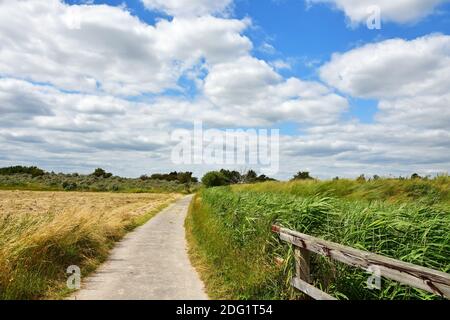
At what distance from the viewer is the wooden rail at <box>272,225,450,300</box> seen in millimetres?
4017

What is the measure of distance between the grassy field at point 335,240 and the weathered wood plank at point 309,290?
174 mm

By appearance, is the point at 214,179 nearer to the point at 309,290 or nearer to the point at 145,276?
the point at 145,276

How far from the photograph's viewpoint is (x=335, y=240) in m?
6.91

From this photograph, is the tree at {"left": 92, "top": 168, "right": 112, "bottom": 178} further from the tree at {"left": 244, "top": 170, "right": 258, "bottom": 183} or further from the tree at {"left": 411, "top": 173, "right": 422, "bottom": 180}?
the tree at {"left": 411, "top": 173, "right": 422, "bottom": 180}

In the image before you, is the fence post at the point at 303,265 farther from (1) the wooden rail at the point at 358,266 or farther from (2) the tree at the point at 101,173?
(2) the tree at the point at 101,173

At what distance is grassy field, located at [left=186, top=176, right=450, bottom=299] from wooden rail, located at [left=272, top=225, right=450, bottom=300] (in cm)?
24

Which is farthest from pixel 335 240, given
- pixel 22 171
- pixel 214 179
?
pixel 22 171

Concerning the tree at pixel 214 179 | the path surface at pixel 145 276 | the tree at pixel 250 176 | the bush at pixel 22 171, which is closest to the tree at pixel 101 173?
the bush at pixel 22 171
